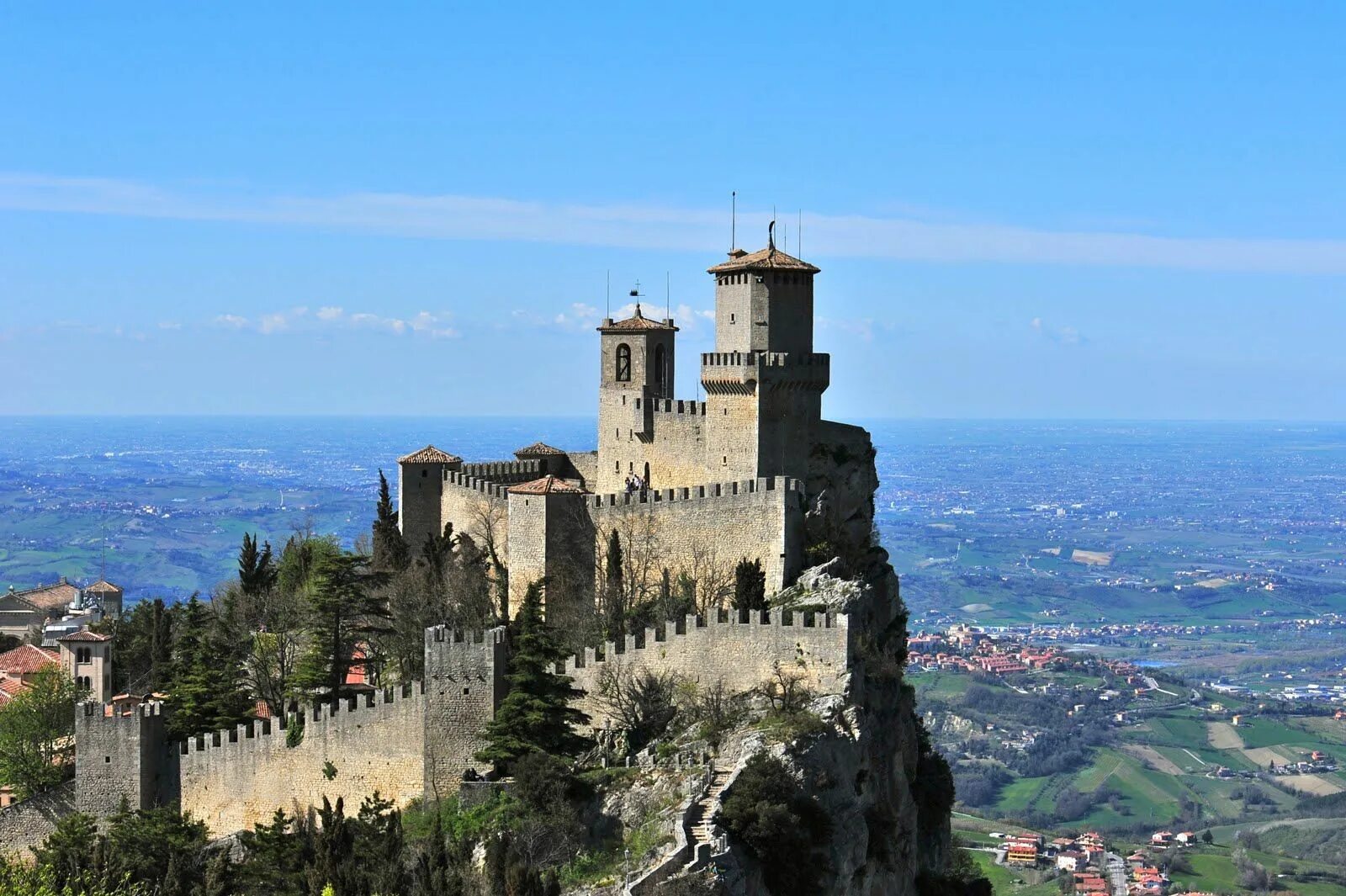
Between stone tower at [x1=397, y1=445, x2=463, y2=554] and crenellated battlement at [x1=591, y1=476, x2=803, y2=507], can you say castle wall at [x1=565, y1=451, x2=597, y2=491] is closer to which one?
stone tower at [x1=397, y1=445, x2=463, y2=554]

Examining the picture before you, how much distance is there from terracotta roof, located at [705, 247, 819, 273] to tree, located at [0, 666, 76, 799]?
20.8m

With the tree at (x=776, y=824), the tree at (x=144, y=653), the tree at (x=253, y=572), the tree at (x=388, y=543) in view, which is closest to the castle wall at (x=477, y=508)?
the tree at (x=388, y=543)

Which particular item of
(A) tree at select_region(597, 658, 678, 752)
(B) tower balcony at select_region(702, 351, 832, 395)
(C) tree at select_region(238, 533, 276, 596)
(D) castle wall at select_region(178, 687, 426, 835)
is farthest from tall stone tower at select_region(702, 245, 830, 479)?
(C) tree at select_region(238, 533, 276, 596)

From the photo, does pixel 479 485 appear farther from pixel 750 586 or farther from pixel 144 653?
pixel 750 586

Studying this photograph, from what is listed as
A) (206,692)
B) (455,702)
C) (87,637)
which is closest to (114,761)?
(206,692)

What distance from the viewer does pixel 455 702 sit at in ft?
130

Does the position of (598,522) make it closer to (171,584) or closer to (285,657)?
(285,657)

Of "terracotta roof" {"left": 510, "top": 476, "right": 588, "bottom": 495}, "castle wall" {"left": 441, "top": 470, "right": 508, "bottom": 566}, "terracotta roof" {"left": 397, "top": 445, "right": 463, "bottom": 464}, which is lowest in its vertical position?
"castle wall" {"left": 441, "top": 470, "right": 508, "bottom": 566}

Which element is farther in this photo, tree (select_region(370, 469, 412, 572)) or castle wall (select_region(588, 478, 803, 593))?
tree (select_region(370, 469, 412, 572))

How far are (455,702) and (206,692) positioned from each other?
859 centimetres

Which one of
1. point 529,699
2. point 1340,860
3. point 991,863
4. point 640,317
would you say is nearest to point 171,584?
point 991,863

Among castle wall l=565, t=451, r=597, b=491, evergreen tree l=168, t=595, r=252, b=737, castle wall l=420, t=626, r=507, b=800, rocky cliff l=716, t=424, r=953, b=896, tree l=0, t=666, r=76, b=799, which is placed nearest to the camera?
rocky cliff l=716, t=424, r=953, b=896

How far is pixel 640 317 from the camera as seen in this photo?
181 feet

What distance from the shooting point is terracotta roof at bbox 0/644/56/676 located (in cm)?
5594
